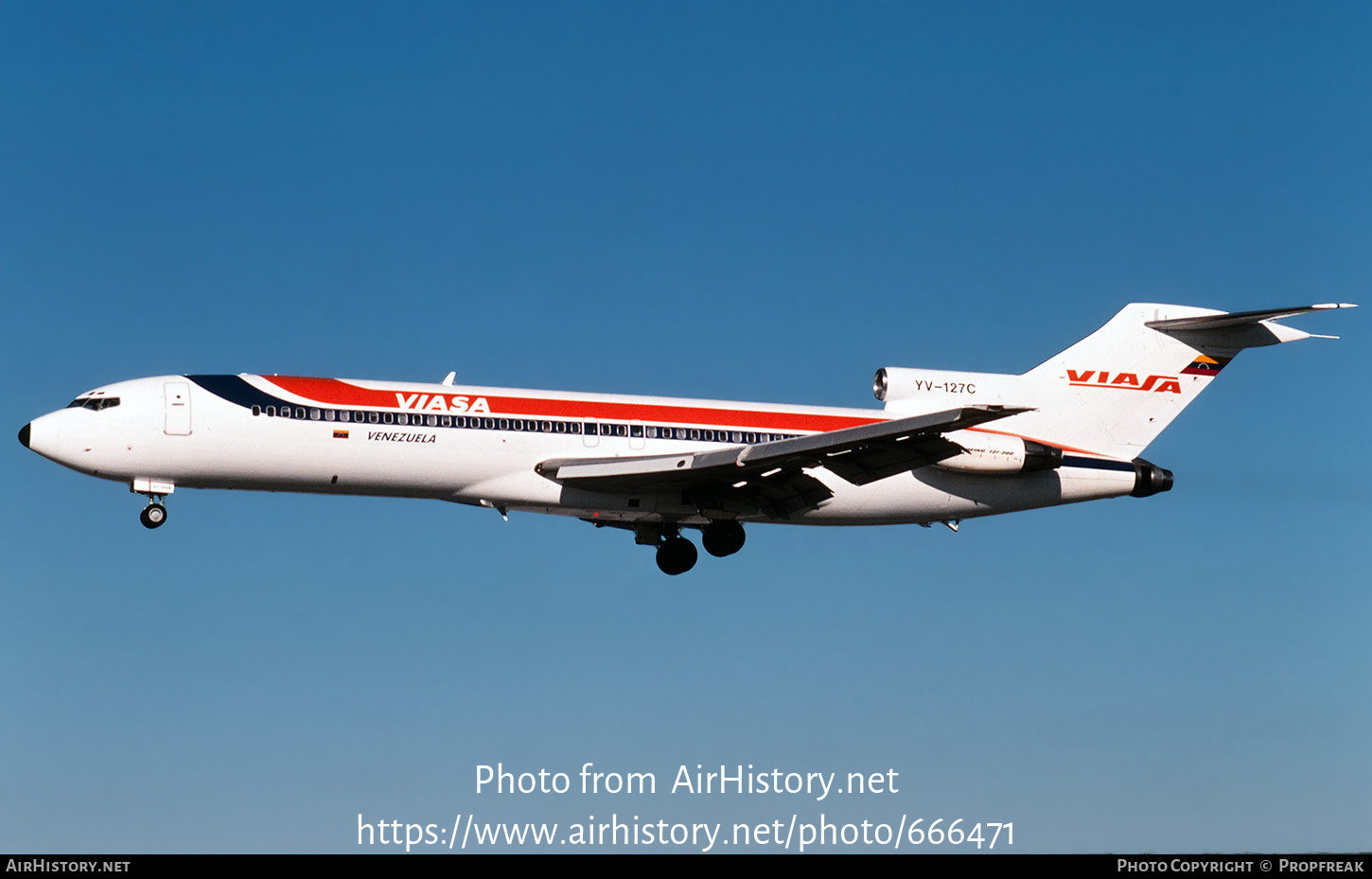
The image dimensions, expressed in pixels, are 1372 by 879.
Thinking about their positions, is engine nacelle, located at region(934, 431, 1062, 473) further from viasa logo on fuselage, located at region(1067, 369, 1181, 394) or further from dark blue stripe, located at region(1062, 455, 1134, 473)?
viasa logo on fuselage, located at region(1067, 369, 1181, 394)

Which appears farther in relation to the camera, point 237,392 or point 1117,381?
point 1117,381

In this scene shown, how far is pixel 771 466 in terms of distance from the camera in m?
33.7

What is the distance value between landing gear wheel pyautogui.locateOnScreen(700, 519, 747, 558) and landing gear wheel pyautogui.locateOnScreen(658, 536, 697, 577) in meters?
0.62

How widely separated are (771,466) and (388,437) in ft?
25.9

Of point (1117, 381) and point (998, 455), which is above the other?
point (1117, 381)

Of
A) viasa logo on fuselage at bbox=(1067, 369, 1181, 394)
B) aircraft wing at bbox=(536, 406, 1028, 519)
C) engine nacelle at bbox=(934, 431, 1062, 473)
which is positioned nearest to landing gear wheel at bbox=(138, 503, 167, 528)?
aircraft wing at bbox=(536, 406, 1028, 519)

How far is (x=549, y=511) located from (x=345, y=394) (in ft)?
16.3

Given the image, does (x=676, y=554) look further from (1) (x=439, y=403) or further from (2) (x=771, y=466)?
(1) (x=439, y=403)

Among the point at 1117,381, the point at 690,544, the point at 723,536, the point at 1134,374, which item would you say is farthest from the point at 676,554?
the point at 1134,374

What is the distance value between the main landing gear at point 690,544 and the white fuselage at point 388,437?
2.67ft

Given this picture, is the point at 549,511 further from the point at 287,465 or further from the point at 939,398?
the point at 939,398

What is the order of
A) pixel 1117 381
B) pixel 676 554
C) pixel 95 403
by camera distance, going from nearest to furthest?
pixel 95 403, pixel 676 554, pixel 1117 381

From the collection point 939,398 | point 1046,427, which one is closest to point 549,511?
point 939,398
